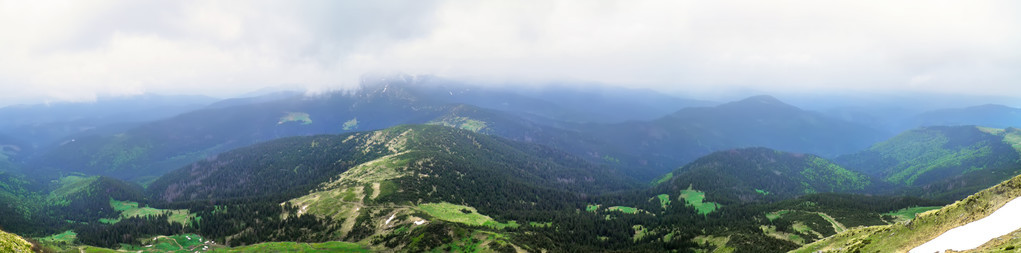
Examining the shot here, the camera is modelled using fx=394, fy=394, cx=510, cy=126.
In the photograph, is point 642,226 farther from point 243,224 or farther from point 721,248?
point 243,224

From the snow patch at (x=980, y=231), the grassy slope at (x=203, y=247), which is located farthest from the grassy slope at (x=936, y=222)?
the grassy slope at (x=203, y=247)

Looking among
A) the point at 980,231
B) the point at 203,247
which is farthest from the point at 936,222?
the point at 203,247

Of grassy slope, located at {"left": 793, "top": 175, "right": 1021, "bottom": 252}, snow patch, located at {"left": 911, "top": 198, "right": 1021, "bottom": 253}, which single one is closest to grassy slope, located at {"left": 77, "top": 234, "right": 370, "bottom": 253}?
grassy slope, located at {"left": 793, "top": 175, "right": 1021, "bottom": 252}

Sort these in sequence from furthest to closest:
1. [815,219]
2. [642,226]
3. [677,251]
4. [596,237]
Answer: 1. [642,226]
2. [596,237]
3. [815,219]
4. [677,251]

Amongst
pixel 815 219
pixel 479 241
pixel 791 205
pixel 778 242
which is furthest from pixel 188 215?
pixel 791 205

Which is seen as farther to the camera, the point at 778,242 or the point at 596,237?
the point at 596,237
